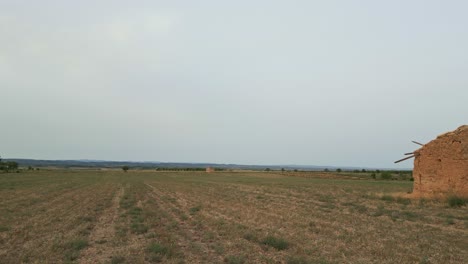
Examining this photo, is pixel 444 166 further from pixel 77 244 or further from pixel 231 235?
pixel 77 244

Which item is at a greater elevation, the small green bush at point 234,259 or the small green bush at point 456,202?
the small green bush at point 456,202

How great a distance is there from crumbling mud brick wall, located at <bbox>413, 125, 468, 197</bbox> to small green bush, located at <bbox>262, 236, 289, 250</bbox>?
56.3 ft

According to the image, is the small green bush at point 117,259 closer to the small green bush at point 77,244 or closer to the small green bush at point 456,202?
the small green bush at point 77,244

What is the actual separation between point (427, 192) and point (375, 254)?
18.2 m

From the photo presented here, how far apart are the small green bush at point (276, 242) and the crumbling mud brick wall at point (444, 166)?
1716 cm

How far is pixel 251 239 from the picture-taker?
12250 mm

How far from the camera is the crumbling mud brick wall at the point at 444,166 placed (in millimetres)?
23578

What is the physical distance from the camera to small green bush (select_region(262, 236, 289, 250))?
36.3 ft

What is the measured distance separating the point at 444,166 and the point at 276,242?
60.3ft

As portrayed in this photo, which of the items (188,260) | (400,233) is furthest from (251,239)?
(400,233)

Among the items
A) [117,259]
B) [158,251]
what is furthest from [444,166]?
[117,259]

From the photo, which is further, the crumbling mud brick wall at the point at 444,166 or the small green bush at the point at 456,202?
the crumbling mud brick wall at the point at 444,166

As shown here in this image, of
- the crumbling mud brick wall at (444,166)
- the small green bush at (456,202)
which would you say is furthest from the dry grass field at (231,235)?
the crumbling mud brick wall at (444,166)

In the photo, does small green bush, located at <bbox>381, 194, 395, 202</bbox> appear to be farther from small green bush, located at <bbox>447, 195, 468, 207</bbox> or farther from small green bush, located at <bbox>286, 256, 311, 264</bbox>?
small green bush, located at <bbox>286, 256, 311, 264</bbox>
